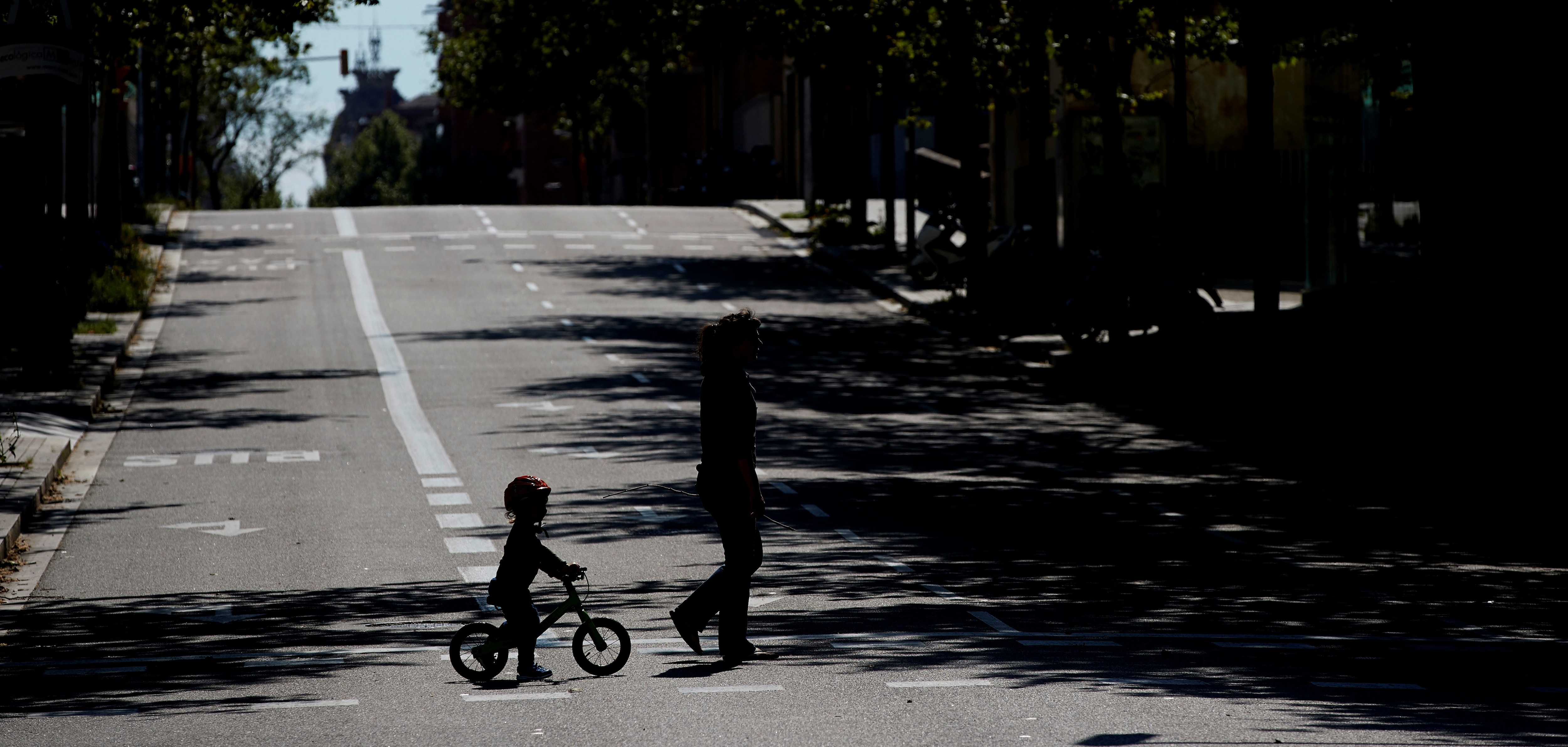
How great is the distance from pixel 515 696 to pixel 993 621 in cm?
281

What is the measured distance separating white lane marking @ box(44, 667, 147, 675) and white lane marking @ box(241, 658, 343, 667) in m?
0.48

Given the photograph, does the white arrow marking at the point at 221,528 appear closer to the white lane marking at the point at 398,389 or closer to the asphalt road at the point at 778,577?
the asphalt road at the point at 778,577

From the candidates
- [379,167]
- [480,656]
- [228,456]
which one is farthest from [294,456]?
[379,167]

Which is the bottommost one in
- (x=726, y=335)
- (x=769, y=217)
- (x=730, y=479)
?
(x=730, y=479)

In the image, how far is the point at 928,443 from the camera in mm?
18266

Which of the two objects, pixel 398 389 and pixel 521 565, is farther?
pixel 398 389

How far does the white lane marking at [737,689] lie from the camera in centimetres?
859

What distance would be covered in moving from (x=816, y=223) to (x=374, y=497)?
→ 3132 centimetres

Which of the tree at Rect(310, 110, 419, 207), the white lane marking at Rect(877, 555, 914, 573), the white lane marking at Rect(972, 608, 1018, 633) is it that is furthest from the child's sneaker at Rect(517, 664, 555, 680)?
the tree at Rect(310, 110, 419, 207)

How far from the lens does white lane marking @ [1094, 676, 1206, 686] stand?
341 inches

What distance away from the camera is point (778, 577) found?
38.8 ft

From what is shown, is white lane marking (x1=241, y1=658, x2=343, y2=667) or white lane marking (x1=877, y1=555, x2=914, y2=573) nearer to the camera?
white lane marking (x1=241, y1=658, x2=343, y2=667)

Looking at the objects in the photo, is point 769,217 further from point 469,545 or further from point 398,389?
point 469,545

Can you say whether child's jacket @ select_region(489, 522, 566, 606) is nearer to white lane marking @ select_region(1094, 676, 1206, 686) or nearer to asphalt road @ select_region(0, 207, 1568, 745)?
asphalt road @ select_region(0, 207, 1568, 745)
